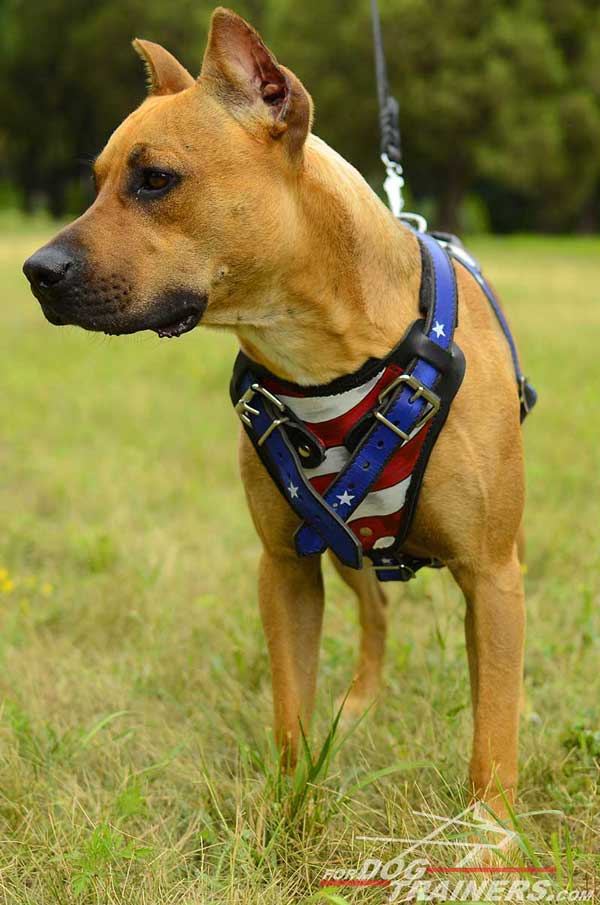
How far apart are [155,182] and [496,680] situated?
1429 millimetres

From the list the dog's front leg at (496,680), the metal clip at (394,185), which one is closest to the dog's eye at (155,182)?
the dog's front leg at (496,680)

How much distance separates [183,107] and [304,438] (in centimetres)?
81

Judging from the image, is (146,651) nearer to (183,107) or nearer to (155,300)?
(155,300)

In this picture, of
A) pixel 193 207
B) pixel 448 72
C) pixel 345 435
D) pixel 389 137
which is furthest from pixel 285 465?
pixel 448 72

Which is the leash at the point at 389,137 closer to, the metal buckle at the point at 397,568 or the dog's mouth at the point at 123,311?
the metal buckle at the point at 397,568

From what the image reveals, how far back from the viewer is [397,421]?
8.06 feet

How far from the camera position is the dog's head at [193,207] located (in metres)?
2.24

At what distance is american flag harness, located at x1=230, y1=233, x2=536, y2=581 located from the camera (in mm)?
2480

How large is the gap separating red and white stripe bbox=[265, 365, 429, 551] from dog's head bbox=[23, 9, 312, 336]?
0.33m

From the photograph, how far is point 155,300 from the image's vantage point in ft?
7.41

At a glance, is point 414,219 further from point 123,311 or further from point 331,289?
point 123,311

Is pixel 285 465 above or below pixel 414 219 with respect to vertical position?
below

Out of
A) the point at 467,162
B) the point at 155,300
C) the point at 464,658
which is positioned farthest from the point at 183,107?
the point at 467,162

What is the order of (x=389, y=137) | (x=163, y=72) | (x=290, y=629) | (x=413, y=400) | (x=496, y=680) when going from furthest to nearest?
(x=389, y=137) < (x=290, y=629) < (x=163, y=72) < (x=496, y=680) < (x=413, y=400)
